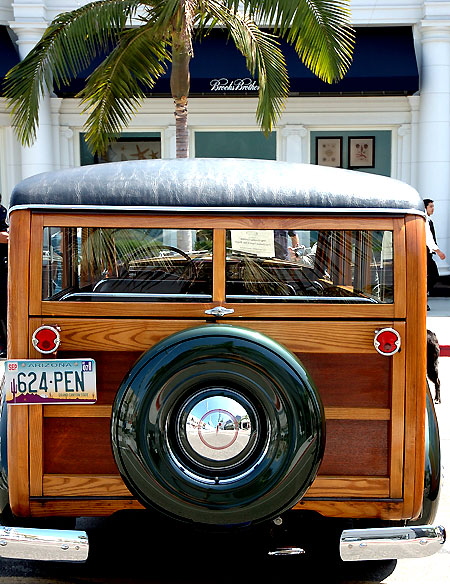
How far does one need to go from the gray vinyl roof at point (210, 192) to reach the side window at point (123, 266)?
0.13 metres

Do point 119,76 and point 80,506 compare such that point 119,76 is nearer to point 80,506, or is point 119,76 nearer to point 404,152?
point 404,152

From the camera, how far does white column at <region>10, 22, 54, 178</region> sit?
496 inches

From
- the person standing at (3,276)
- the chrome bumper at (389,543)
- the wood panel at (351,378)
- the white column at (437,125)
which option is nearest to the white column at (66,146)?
the person standing at (3,276)

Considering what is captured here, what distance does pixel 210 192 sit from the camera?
10.0ft

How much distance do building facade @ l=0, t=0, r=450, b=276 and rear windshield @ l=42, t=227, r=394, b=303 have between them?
960cm

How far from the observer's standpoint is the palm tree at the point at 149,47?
833cm

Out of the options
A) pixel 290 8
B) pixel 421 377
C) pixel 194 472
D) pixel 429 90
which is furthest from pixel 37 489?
pixel 429 90

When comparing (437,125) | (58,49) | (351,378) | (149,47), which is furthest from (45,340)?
(437,125)

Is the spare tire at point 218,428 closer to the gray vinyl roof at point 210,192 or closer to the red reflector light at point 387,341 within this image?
the red reflector light at point 387,341

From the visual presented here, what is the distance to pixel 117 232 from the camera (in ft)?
10.3

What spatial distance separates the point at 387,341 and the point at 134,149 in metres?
11.3

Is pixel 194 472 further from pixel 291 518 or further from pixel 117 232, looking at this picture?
pixel 117 232

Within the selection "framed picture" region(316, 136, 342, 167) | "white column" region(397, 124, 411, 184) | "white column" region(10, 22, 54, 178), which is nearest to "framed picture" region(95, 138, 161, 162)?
"white column" region(10, 22, 54, 178)

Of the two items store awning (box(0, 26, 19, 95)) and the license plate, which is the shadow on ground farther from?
store awning (box(0, 26, 19, 95))
